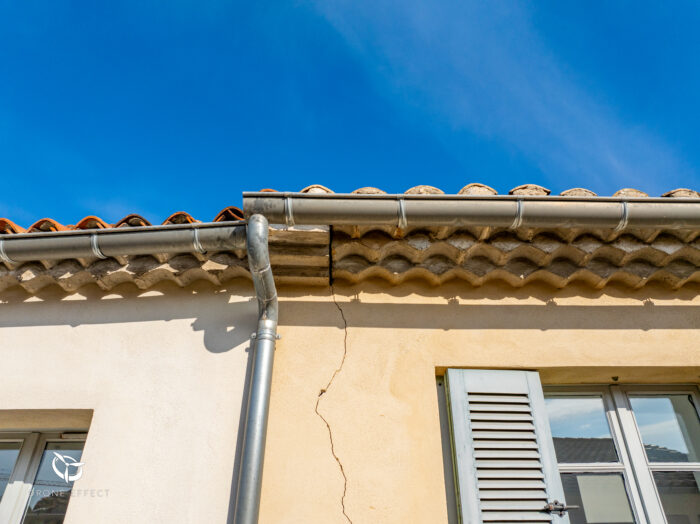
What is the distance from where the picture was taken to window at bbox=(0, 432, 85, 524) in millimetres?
2482

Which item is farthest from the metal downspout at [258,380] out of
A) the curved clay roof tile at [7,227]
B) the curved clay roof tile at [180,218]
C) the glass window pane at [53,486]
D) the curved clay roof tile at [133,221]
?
the curved clay roof tile at [7,227]

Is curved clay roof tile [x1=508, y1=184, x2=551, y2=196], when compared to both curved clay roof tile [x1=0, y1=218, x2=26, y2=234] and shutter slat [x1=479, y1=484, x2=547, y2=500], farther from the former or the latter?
curved clay roof tile [x1=0, y1=218, x2=26, y2=234]

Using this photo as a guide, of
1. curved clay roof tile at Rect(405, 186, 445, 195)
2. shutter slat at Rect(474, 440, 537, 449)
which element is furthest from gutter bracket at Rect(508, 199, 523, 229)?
shutter slat at Rect(474, 440, 537, 449)

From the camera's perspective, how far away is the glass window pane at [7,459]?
2.60 meters

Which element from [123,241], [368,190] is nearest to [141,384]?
[123,241]

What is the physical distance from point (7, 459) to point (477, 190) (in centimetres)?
316

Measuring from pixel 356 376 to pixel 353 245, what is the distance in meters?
→ 0.75

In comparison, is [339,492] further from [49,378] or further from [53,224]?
[53,224]

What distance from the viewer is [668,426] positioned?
2.68 m

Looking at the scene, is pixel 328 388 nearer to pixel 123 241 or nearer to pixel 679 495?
pixel 123 241

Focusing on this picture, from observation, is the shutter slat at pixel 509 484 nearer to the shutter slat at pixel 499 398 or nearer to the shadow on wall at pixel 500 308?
the shutter slat at pixel 499 398

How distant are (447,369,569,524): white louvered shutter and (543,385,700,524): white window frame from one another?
0.27m

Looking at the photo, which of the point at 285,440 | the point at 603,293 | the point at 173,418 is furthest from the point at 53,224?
the point at 603,293

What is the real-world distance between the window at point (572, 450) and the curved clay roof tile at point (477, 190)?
100 cm
